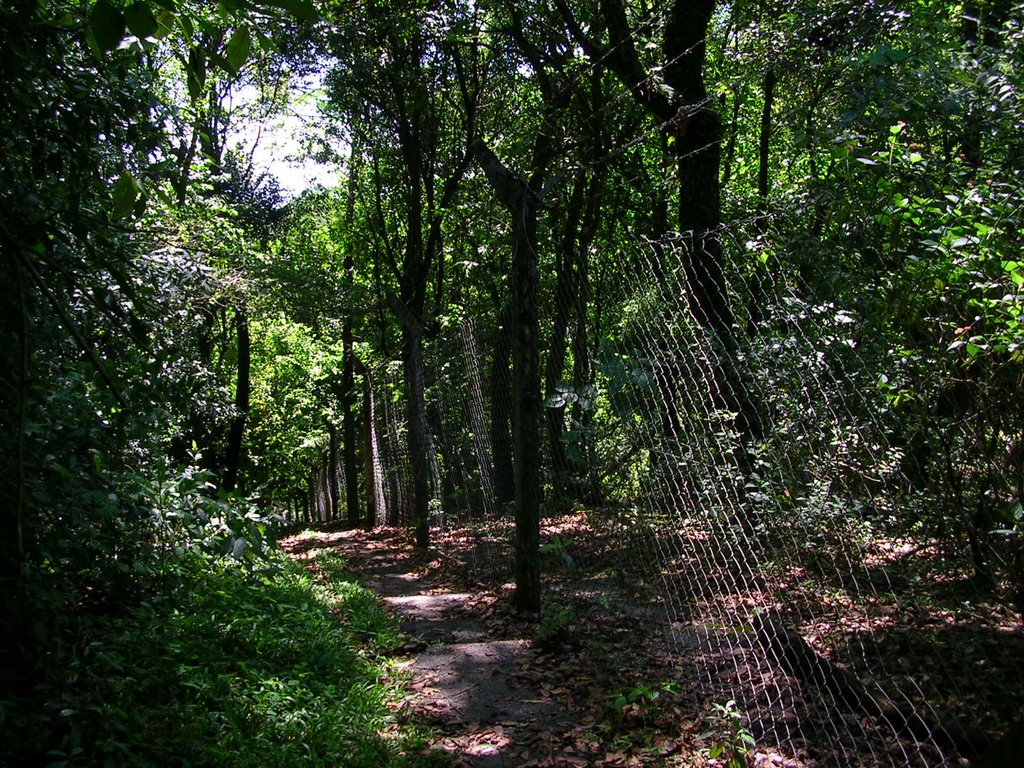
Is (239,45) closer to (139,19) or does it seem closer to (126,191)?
(139,19)

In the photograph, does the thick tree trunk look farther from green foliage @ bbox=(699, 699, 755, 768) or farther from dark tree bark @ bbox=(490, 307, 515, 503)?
green foliage @ bbox=(699, 699, 755, 768)

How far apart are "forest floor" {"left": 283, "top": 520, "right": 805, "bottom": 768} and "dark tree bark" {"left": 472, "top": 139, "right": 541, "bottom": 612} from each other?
0.28 meters

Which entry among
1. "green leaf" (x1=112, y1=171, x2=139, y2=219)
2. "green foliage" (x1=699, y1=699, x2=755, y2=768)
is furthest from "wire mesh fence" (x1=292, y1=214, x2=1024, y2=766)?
"green leaf" (x1=112, y1=171, x2=139, y2=219)

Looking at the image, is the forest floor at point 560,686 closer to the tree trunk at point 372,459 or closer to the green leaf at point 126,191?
the green leaf at point 126,191

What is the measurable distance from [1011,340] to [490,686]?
3.53 meters

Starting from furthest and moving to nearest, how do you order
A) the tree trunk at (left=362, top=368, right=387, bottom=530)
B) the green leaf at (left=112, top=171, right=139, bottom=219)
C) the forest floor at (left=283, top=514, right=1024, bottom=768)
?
1. the tree trunk at (left=362, top=368, right=387, bottom=530)
2. the forest floor at (left=283, top=514, right=1024, bottom=768)
3. the green leaf at (left=112, top=171, right=139, bottom=219)

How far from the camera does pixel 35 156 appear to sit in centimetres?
252

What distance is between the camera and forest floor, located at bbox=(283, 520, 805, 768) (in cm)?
361

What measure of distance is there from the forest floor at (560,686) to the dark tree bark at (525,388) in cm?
28

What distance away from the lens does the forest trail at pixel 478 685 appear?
380 cm

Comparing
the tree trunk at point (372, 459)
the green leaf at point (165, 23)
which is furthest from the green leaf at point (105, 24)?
the tree trunk at point (372, 459)

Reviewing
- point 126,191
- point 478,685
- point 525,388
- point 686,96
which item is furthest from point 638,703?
point 686,96

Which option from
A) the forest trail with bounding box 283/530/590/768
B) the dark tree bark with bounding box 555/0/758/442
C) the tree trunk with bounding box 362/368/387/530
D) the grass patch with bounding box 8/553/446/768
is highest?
the dark tree bark with bounding box 555/0/758/442

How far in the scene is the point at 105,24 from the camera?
1.46 metres
